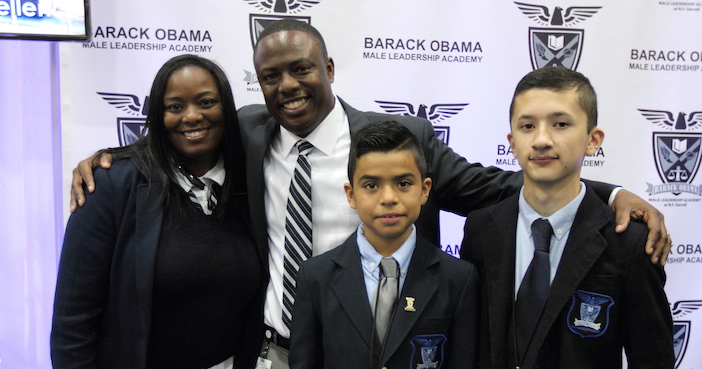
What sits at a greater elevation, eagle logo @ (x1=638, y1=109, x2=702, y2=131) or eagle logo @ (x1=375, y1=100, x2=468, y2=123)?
eagle logo @ (x1=375, y1=100, x2=468, y2=123)

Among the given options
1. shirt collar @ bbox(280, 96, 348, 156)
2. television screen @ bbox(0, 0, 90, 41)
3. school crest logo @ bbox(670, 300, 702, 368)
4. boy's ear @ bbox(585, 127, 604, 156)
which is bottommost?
school crest logo @ bbox(670, 300, 702, 368)

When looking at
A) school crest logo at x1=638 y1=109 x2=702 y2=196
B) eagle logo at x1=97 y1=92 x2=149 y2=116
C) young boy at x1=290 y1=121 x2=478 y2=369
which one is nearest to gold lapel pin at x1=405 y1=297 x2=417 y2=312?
young boy at x1=290 y1=121 x2=478 y2=369

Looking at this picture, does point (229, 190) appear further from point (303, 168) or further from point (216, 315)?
point (216, 315)

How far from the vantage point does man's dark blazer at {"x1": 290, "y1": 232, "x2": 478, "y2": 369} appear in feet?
4.54

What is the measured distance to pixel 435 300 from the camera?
1.42 metres

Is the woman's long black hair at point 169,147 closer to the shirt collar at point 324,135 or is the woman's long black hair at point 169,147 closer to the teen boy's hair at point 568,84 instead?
the shirt collar at point 324,135

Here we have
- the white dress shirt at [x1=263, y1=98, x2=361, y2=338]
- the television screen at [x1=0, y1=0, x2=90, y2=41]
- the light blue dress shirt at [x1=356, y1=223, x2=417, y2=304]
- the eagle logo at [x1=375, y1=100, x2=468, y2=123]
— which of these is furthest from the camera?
the eagle logo at [x1=375, y1=100, x2=468, y2=123]

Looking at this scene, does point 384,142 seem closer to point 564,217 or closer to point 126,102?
point 564,217

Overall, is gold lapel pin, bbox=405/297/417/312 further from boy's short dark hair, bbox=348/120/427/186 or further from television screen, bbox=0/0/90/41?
television screen, bbox=0/0/90/41

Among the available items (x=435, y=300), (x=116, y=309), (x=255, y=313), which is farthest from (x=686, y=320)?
(x=116, y=309)

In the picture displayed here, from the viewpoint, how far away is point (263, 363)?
5.92ft

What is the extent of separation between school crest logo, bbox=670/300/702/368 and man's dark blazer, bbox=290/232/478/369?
2332mm

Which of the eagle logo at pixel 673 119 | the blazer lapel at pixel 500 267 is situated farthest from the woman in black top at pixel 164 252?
the eagle logo at pixel 673 119

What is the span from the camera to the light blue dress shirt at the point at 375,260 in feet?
4.79
